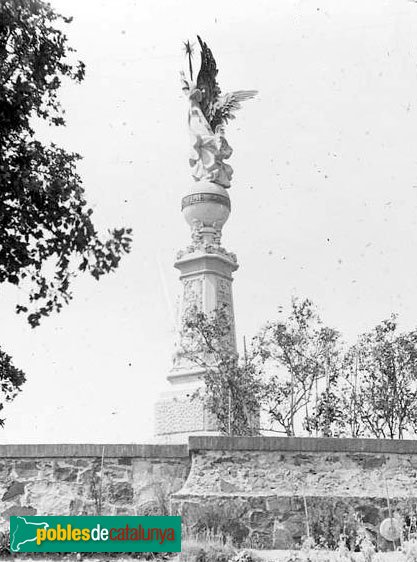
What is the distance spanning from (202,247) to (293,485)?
11.5m

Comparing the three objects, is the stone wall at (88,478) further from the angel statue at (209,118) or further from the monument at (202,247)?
the angel statue at (209,118)

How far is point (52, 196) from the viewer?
264 inches

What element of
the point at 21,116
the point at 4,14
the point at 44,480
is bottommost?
the point at 44,480

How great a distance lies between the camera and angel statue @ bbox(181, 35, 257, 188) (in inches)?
819

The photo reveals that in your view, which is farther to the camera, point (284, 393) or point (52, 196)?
point (284, 393)

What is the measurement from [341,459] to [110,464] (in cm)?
272

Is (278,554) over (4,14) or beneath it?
beneath

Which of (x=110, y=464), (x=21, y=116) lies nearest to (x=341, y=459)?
(x=110, y=464)

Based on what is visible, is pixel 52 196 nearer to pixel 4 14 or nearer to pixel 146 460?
pixel 4 14

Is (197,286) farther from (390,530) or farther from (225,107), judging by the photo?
(390,530)

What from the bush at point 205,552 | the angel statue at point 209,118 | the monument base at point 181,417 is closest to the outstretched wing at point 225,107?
the angel statue at point 209,118

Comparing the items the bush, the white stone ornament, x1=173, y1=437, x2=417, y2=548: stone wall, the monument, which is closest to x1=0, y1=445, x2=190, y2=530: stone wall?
x1=173, y1=437, x2=417, y2=548: stone wall

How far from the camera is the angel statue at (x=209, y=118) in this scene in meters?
20.8

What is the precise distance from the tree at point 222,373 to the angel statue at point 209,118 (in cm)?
396
